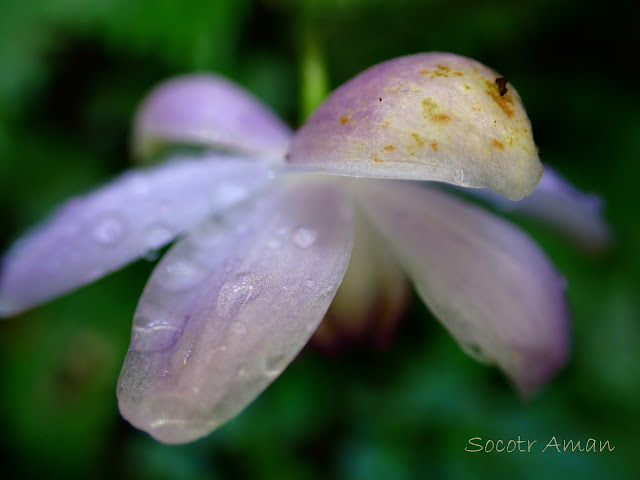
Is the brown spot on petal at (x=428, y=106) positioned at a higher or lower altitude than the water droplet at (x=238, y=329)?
higher

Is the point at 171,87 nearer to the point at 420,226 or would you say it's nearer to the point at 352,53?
the point at 420,226

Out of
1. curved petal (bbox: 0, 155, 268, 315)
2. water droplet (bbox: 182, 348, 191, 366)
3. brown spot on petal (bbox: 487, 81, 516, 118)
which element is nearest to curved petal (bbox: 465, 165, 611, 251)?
brown spot on petal (bbox: 487, 81, 516, 118)

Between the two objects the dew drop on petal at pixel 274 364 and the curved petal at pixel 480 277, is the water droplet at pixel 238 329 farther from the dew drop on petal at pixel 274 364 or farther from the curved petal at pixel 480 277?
the curved petal at pixel 480 277

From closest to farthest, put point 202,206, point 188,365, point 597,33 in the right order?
point 188,365 < point 202,206 < point 597,33

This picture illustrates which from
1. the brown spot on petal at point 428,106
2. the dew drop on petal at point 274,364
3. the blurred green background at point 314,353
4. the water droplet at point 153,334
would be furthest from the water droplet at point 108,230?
the blurred green background at point 314,353

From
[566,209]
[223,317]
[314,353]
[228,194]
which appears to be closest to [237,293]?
[223,317]

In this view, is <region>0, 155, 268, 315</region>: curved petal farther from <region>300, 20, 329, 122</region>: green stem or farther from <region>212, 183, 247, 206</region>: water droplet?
<region>300, 20, 329, 122</region>: green stem

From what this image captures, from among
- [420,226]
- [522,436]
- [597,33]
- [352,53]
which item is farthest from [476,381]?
[597,33]

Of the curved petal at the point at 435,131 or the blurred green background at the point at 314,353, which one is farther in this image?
the blurred green background at the point at 314,353
